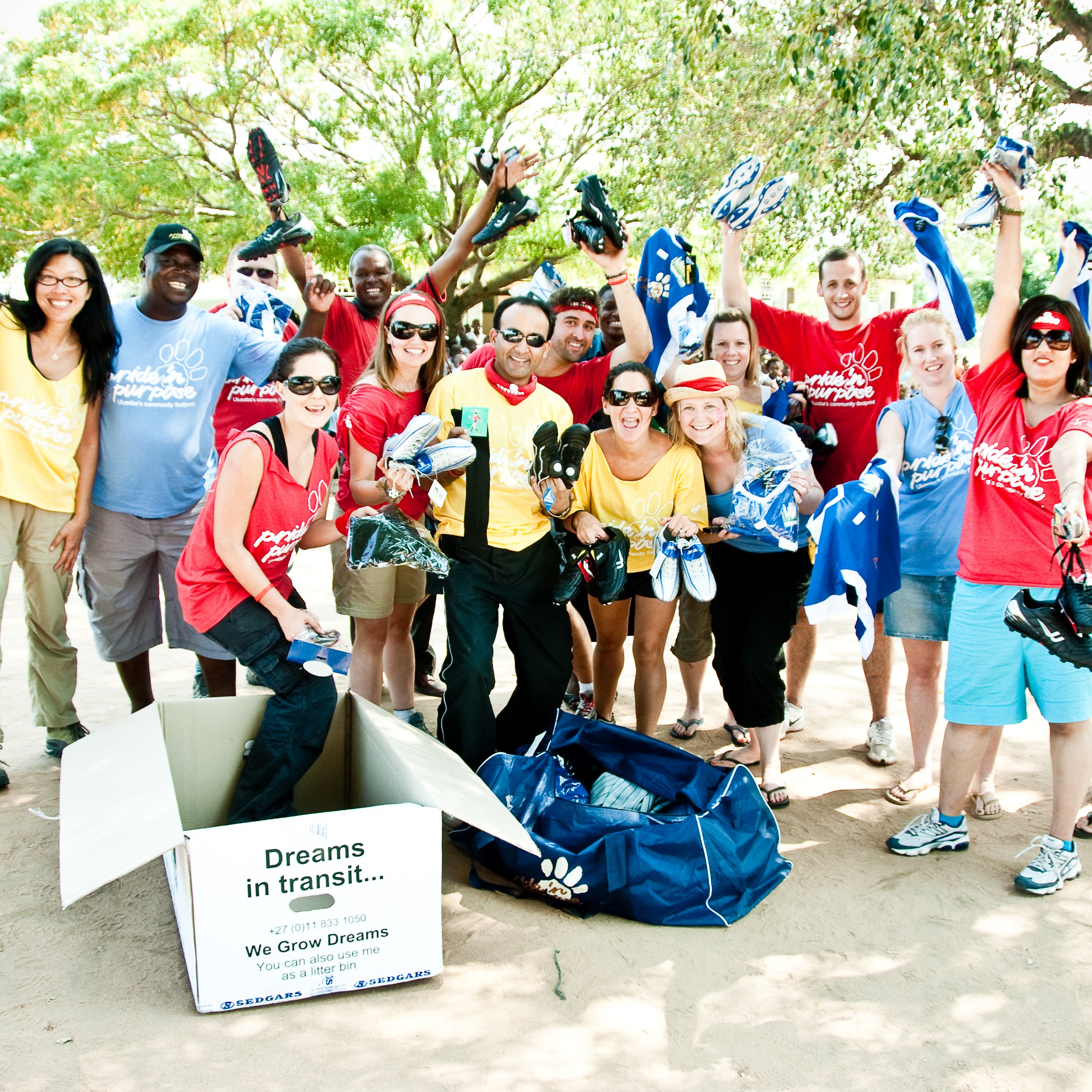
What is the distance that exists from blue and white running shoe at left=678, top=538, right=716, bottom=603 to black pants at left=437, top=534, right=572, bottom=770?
1.61 ft

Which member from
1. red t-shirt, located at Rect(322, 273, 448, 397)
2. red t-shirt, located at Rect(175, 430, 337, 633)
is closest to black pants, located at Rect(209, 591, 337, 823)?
red t-shirt, located at Rect(175, 430, 337, 633)

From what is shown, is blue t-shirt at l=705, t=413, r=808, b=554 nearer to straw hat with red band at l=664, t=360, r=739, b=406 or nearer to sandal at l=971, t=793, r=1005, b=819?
straw hat with red band at l=664, t=360, r=739, b=406

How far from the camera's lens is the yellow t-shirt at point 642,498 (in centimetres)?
386

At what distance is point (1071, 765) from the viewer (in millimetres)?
3330

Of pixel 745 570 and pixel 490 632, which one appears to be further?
pixel 745 570

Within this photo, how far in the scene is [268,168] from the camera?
4410mm

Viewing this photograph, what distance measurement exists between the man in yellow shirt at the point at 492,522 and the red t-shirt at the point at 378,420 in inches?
5.6

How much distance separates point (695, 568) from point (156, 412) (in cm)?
225

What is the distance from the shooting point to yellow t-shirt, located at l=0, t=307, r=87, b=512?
3777 mm

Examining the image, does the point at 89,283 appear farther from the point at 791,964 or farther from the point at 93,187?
the point at 93,187

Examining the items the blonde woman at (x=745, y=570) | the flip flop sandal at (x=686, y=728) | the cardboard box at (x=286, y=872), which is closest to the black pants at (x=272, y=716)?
the cardboard box at (x=286, y=872)

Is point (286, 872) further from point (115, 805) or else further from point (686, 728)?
point (686, 728)

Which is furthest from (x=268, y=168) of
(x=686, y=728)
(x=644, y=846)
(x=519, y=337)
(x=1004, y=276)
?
(x=644, y=846)

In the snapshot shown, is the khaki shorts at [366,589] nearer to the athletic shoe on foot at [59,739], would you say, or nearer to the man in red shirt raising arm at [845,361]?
the athletic shoe on foot at [59,739]
